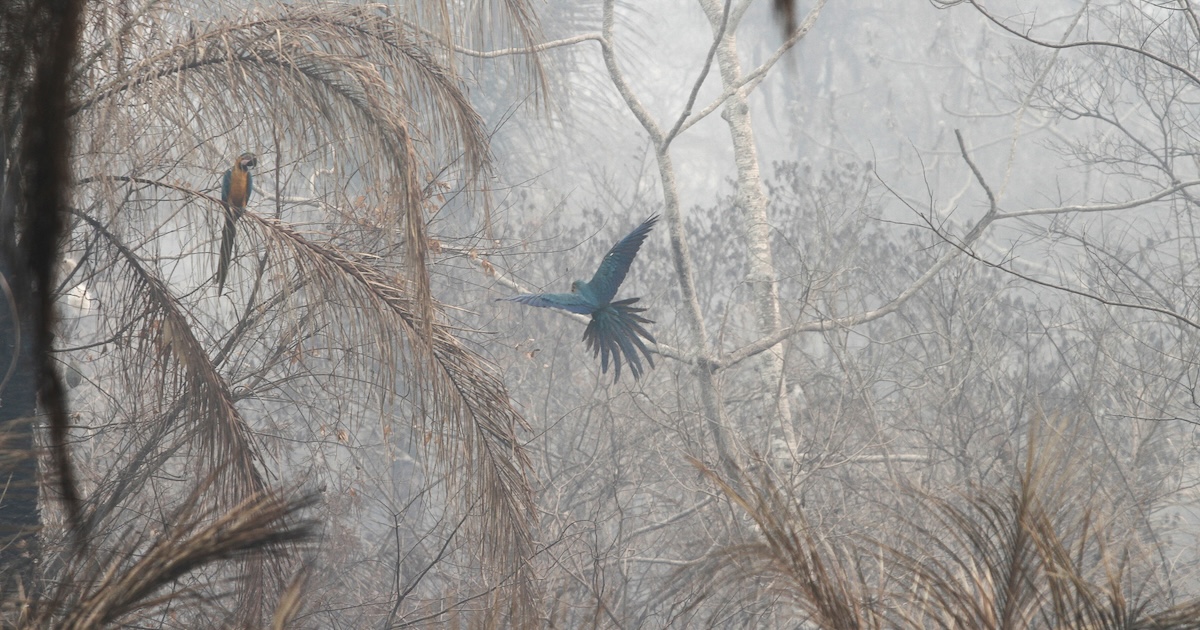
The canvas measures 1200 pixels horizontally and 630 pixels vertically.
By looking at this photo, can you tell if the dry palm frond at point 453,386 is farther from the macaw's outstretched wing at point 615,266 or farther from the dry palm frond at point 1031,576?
the dry palm frond at point 1031,576

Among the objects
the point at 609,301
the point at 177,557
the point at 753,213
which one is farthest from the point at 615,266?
the point at 753,213

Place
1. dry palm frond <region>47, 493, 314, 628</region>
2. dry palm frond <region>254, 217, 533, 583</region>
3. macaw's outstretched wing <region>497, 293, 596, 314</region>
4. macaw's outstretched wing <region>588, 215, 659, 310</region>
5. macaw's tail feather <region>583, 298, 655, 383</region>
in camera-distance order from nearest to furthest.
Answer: dry palm frond <region>47, 493, 314, 628</region> < dry palm frond <region>254, 217, 533, 583</region> < macaw's outstretched wing <region>497, 293, 596, 314</region> < macaw's outstretched wing <region>588, 215, 659, 310</region> < macaw's tail feather <region>583, 298, 655, 383</region>

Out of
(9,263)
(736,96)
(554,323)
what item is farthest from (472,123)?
(554,323)

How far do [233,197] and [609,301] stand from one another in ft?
5.40

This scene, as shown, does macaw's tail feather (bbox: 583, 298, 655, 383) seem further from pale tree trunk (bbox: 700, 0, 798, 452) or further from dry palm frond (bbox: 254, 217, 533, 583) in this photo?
pale tree trunk (bbox: 700, 0, 798, 452)

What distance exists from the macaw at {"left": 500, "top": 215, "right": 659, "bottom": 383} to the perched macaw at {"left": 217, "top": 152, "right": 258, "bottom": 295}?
106 centimetres

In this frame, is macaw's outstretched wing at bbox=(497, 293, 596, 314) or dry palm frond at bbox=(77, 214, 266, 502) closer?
dry palm frond at bbox=(77, 214, 266, 502)

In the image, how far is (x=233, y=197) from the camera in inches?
144

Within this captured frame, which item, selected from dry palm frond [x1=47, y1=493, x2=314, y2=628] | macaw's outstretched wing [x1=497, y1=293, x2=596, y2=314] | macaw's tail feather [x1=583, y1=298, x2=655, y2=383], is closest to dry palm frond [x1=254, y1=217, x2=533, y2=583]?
macaw's outstretched wing [x1=497, y1=293, x2=596, y2=314]

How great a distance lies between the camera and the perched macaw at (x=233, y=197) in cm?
359

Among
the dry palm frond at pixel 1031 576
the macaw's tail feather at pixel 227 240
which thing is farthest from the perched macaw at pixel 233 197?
the dry palm frond at pixel 1031 576

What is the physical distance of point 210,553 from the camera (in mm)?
1464

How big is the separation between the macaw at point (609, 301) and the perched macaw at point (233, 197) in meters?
1.06

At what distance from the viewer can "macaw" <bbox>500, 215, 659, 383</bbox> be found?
4180mm
